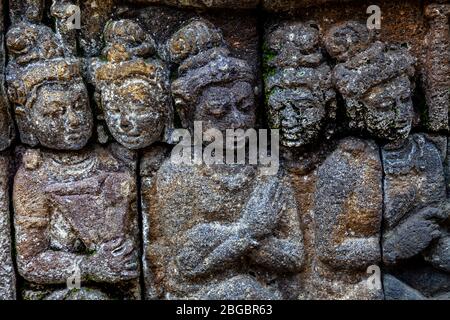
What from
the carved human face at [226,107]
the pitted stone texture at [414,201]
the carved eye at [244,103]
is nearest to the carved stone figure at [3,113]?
the carved human face at [226,107]

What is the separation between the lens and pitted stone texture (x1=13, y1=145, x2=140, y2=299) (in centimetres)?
361

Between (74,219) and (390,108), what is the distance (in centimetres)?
173

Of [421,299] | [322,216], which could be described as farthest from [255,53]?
[421,299]

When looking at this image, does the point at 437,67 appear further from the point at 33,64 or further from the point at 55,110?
the point at 33,64

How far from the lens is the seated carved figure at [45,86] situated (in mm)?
3461

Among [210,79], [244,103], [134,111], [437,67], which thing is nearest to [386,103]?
[437,67]

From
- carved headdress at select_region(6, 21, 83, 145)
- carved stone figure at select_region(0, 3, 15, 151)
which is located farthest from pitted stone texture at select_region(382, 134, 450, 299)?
carved stone figure at select_region(0, 3, 15, 151)

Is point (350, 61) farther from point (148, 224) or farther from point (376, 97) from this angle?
point (148, 224)

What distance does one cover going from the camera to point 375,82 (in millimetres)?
3432

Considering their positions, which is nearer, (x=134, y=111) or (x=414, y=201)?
(x=134, y=111)

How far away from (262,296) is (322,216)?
528mm

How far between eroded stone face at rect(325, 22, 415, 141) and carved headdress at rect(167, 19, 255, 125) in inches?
18.9

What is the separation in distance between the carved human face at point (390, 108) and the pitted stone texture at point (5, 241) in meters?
1.90

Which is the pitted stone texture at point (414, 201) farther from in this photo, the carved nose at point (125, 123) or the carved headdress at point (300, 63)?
the carved nose at point (125, 123)
